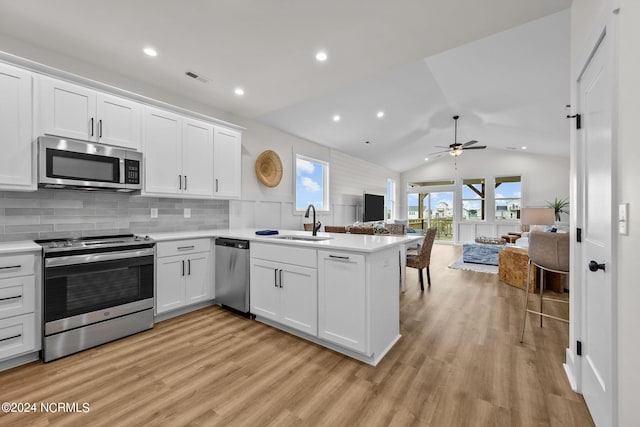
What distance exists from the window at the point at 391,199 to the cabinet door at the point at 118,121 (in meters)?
8.17

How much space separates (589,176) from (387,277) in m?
1.44

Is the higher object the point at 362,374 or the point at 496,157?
the point at 496,157

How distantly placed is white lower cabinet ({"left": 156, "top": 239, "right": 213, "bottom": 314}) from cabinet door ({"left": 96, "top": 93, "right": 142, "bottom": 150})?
112 cm

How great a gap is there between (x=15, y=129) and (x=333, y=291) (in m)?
2.83

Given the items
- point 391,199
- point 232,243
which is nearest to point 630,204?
point 232,243

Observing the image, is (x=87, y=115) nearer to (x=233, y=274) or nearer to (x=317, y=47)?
(x=233, y=274)

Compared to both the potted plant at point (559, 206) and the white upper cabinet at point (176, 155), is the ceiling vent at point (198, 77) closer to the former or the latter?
the white upper cabinet at point (176, 155)

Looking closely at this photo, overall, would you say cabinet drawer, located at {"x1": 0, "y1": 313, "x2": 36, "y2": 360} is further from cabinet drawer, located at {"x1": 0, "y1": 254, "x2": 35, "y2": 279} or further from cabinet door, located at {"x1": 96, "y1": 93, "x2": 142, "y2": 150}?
cabinet door, located at {"x1": 96, "y1": 93, "x2": 142, "y2": 150}

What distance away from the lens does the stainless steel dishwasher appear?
287 cm

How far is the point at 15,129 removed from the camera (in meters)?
2.10

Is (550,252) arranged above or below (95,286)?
above

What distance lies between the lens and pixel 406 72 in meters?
4.08

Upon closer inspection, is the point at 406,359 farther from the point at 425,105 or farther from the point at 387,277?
the point at 425,105

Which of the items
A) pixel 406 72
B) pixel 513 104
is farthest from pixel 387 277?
pixel 513 104
